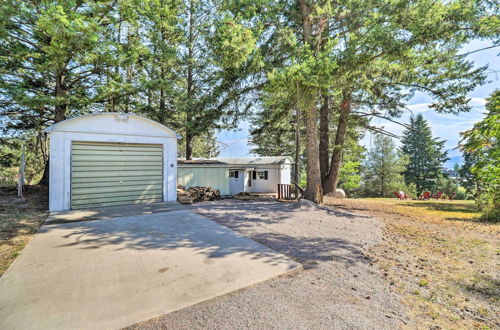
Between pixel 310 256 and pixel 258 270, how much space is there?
1071 millimetres

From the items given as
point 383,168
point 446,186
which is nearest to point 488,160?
point 383,168

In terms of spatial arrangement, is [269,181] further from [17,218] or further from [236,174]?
[17,218]

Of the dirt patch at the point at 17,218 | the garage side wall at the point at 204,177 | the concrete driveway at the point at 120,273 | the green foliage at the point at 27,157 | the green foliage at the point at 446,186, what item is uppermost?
the green foliage at the point at 27,157

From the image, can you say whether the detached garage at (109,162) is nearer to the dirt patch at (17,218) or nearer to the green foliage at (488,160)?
the dirt patch at (17,218)

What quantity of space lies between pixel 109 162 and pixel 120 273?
17.3 feet

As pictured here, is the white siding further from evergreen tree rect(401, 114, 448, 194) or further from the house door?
evergreen tree rect(401, 114, 448, 194)

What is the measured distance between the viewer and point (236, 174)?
51.6 feet

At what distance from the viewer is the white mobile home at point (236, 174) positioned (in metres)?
11.6

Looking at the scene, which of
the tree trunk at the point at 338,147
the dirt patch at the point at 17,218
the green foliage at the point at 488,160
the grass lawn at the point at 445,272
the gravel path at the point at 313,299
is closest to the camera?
the gravel path at the point at 313,299

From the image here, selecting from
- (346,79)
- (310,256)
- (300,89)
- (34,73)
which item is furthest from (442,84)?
(34,73)

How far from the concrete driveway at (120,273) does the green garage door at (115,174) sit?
2.13 metres

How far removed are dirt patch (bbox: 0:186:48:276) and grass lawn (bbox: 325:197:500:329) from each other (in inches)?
214

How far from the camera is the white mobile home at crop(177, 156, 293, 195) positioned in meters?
11.6

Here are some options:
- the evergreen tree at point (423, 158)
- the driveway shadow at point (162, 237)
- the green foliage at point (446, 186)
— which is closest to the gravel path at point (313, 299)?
the driveway shadow at point (162, 237)
